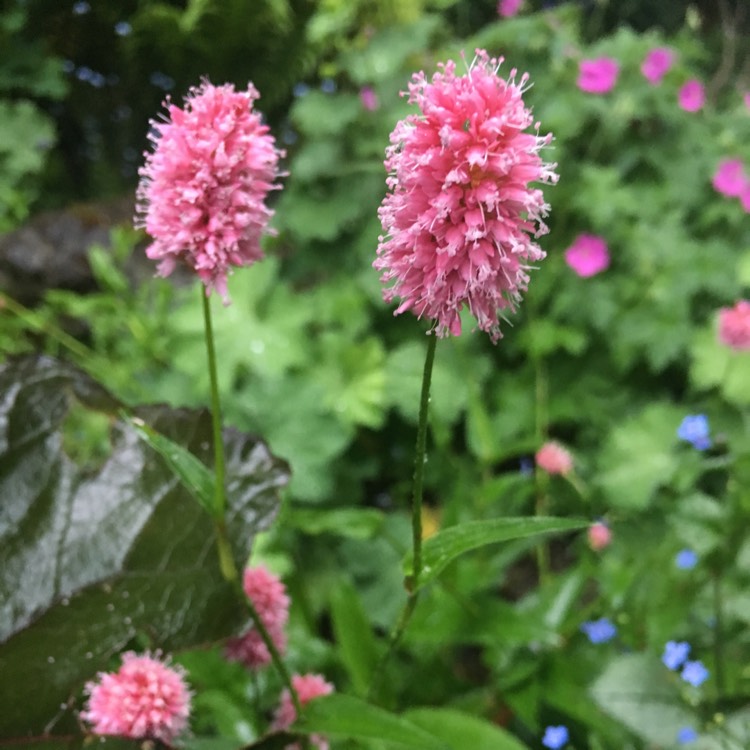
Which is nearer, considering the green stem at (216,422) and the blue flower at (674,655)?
the green stem at (216,422)

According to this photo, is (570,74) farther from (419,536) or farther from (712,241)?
(419,536)

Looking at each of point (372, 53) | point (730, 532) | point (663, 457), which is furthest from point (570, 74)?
point (730, 532)

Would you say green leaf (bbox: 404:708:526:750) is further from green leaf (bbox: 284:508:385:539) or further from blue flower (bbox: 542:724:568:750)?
green leaf (bbox: 284:508:385:539)

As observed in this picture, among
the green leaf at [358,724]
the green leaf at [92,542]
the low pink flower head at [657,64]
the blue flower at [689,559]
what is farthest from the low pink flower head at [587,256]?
the green leaf at [358,724]

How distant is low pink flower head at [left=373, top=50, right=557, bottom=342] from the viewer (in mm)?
375

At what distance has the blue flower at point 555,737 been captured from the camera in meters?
0.73


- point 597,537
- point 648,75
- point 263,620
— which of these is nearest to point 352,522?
point 263,620

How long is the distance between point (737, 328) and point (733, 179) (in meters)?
0.73

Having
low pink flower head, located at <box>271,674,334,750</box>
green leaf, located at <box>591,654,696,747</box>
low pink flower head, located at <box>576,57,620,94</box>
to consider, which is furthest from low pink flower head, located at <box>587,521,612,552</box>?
low pink flower head, located at <box>576,57,620,94</box>

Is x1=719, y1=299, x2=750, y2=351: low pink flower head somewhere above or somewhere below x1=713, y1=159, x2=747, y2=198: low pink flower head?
below

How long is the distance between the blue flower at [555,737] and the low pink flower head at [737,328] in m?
0.68

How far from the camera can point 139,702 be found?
1.71ft

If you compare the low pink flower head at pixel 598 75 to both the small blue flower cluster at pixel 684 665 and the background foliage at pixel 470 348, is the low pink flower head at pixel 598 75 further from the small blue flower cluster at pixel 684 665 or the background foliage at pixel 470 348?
the small blue flower cluster at pixel 684 665

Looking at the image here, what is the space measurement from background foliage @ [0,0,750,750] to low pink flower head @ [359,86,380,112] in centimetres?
1
